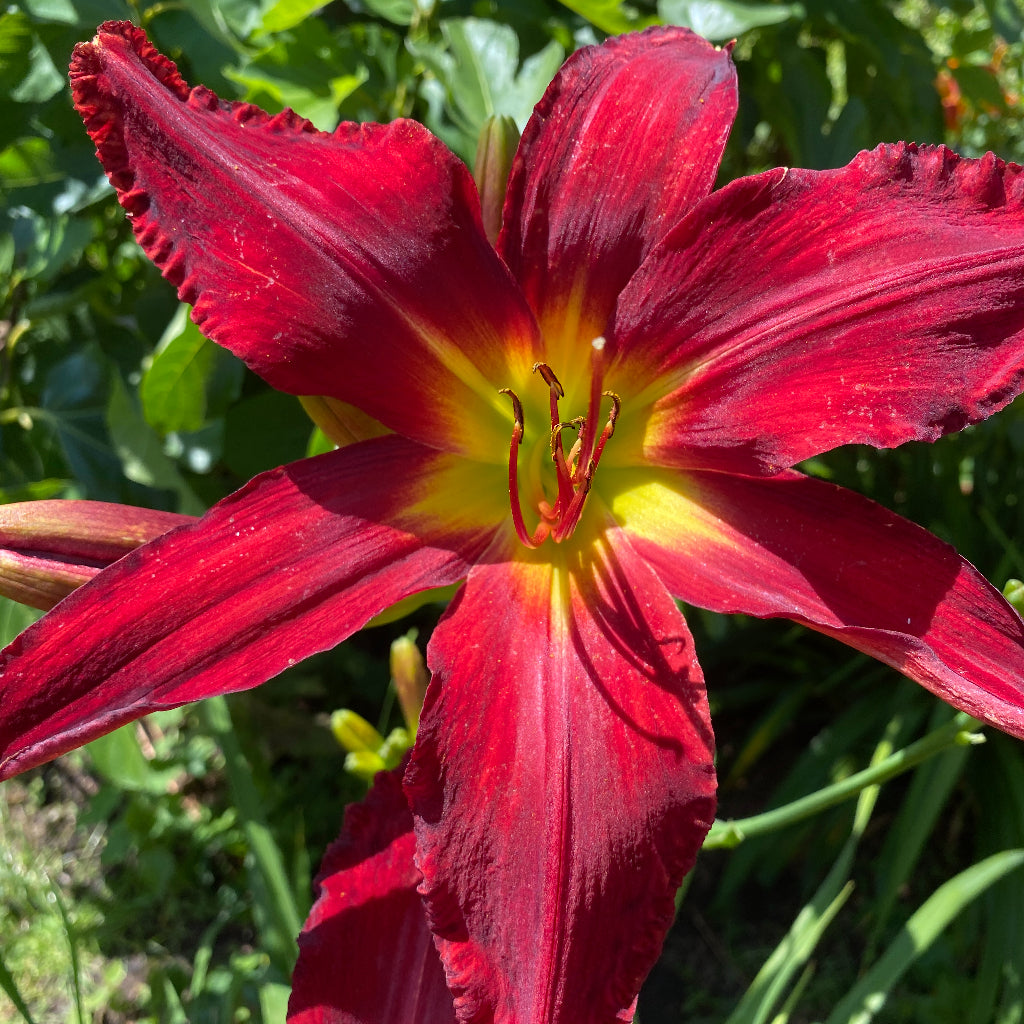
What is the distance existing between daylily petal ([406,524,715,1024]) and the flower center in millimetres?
105

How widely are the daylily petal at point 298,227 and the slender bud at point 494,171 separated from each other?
0.27ft

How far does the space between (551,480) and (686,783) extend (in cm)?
32

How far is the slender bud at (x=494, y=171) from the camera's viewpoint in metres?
0.73

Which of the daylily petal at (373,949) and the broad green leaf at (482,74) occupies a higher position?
the broad green leaf at (482,74)

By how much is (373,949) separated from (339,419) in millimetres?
403

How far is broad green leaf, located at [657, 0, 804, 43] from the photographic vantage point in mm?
959

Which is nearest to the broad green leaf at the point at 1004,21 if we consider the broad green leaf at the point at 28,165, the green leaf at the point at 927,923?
the green leaf at the point at 927,923

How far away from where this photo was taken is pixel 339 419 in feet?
2.28

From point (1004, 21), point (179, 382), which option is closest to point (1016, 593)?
point (179, 382)

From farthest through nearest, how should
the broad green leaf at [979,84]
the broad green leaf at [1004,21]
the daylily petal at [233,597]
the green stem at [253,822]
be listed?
the broad green leaf at [979,84] → the broad green leaf at [1004,21] → the green stem at [253,822] → the daylily petal at [233,597]

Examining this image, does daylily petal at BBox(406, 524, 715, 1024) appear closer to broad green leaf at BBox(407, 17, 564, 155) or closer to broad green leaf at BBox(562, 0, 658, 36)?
broad green leaf at BBox(407, 17, 564, 155)

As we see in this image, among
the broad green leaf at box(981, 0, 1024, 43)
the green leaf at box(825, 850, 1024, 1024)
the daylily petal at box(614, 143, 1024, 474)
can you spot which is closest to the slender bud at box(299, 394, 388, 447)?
the daylily petal at box(614, 143, 1024, 474)

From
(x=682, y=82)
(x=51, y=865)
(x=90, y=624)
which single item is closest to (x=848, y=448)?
(x=682, y=82)

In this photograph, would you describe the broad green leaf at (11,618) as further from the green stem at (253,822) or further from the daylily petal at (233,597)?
the daylily petal at (233,597)
